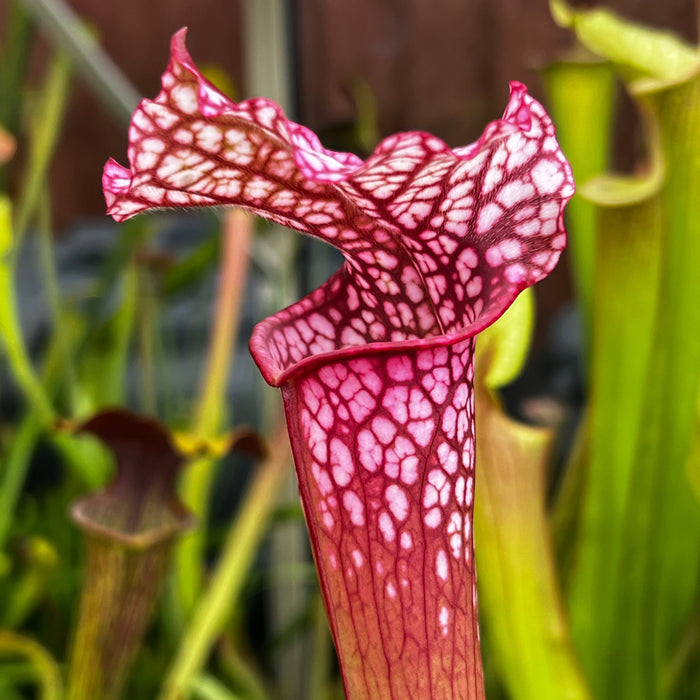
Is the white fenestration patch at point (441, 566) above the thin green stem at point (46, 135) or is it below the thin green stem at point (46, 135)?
below

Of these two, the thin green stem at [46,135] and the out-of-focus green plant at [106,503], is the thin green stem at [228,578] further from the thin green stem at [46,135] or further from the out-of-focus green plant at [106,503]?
the thin green stem at [46,135]

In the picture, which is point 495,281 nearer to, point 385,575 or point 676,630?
point 385,575

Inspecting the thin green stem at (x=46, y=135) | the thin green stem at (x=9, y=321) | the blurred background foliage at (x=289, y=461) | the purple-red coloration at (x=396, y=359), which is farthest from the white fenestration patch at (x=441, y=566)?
the thin green stem at (x=46, y=135)

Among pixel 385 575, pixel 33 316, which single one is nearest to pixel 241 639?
pixel 385 575

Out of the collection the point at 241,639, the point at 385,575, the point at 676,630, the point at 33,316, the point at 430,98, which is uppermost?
the point at 430,98

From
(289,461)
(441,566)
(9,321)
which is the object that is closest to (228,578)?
(289,461)

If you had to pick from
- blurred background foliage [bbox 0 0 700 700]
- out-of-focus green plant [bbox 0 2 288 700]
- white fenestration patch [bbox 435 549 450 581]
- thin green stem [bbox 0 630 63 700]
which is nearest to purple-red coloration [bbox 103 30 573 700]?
white fenestration patch [bbox 435 549 450 581]
